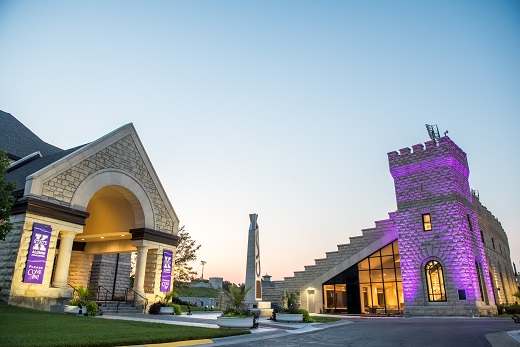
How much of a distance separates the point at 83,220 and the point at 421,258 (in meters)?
24.8

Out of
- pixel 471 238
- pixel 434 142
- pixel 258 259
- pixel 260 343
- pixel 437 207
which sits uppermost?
pixel 434 142

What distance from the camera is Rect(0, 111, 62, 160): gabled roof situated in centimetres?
2439

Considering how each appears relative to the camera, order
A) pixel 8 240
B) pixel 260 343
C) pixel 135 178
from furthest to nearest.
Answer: pixel 135 178, pixel 8 240, pixel 260 343

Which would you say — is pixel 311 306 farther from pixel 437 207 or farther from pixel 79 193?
pixel 79 193

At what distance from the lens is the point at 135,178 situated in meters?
22.6

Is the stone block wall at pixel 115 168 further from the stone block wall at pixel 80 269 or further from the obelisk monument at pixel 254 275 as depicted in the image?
the stone block wall at pixel 80 269

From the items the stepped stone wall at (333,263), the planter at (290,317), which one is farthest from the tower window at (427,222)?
the planter at (290,317)

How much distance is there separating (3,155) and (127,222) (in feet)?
36.5

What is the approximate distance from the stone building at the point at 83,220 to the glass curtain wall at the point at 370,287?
1736 centimetres

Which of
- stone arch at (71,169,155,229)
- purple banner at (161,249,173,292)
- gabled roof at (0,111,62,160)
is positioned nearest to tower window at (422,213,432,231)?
purple banner at (161,249,173,292)

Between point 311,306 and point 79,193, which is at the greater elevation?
point 79,193

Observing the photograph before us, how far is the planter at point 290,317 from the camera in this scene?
Result: 61.1ft

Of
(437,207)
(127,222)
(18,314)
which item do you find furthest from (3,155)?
(437,207)

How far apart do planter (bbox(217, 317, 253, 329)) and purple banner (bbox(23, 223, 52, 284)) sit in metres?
8.55
